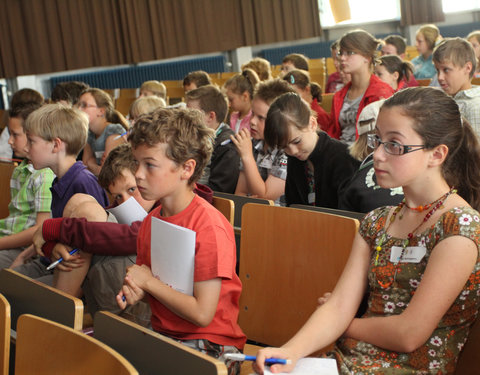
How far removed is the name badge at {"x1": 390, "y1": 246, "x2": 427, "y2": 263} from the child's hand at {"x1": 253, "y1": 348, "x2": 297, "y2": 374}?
368 mm

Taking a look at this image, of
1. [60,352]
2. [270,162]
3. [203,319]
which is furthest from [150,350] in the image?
[270,162]

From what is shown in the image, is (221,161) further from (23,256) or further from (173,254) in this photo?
(173,254)

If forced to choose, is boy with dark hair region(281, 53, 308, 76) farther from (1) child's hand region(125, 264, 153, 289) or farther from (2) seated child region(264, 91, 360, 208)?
(1) child's hand region(125, 264, 153, 289)

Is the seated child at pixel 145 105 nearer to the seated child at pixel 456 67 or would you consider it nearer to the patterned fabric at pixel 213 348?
the seated child at pixel 456 67

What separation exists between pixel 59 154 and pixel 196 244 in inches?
50.7

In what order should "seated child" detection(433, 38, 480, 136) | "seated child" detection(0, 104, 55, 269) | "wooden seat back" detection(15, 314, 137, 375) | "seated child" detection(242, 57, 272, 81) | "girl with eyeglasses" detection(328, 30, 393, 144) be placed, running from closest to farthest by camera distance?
"wooden seat back" detection(15, 314, 137, 375)
"seated child" detection(0, 104, 55, 269)
"seated child" detection(433, 38, 480, 136)
"girl with eyeglasses" detection(328, 30, 393, 144)
"seated child" detection(242, 57, 272, 81)

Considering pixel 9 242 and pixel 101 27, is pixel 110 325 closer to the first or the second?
pixel 9 242

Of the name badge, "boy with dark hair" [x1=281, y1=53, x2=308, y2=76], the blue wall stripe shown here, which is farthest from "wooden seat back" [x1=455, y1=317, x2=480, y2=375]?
the blue wall stripe

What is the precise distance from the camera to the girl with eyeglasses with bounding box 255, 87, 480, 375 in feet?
4.83

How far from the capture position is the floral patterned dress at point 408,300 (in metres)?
1.50

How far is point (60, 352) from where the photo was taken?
134 cm

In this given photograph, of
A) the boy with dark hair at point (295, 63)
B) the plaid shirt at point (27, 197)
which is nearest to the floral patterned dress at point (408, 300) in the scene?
the plaid shirt at point (27, 197)

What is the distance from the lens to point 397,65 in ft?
16.5

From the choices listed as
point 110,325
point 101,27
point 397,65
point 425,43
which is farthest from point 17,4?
point 110,325
